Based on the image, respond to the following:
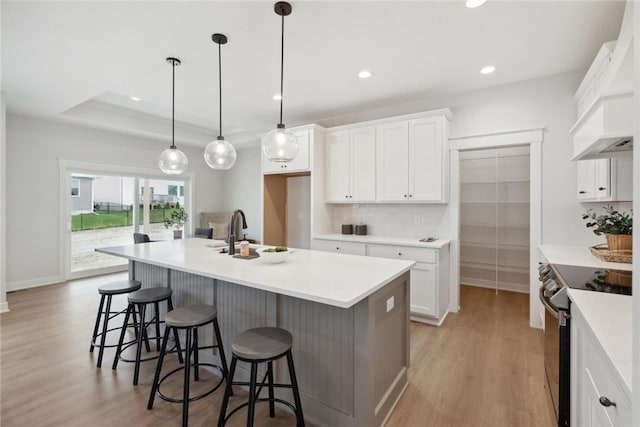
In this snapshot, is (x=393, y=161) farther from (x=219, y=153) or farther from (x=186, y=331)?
(x=186, y=331)

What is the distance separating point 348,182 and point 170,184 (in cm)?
435

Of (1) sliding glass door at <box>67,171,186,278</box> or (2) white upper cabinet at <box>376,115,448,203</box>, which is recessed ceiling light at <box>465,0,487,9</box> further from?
(1) sliding glass door at <box>67,171,186,278</box>

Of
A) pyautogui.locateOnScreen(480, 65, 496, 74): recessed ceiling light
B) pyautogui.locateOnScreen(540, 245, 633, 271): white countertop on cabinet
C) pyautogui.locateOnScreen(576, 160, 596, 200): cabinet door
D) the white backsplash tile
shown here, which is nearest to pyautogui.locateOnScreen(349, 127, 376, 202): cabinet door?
the white backsplash tile

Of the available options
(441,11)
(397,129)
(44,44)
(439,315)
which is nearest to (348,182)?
(397,129)

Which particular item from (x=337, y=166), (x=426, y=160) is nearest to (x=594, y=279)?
(x=426, y=160)

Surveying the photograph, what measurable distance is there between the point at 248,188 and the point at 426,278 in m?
4.77

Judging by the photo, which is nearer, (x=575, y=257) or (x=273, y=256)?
(x=273, y=256)

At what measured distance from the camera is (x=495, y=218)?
499 cm

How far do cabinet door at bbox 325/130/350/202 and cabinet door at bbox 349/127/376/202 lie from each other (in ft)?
0.27

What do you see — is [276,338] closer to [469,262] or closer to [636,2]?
[636,2]

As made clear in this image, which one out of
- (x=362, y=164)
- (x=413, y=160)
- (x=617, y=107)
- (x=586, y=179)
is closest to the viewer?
(x=617, y=107)

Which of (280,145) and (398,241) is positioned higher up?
(280,145)

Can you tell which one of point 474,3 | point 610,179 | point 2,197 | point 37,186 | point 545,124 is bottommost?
point 2,197

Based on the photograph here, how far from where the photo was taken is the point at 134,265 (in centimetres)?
313
